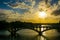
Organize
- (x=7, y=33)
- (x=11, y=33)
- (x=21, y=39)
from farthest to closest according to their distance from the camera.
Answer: (x=7, y=33), (x=11, y=33), (x=21, y=39)

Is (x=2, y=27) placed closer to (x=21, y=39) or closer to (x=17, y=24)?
(x=17, y=24)

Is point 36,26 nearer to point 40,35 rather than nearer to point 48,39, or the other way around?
point 40,35

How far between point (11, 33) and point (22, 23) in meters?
3.99

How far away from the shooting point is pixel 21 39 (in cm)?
4316

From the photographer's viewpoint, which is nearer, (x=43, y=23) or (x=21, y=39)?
(x=21, y=39)

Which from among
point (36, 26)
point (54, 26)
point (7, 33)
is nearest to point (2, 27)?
point (7, 33)

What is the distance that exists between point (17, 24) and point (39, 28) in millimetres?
4469

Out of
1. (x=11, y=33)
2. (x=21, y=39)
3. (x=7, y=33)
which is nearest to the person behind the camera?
(x=21, y=39)

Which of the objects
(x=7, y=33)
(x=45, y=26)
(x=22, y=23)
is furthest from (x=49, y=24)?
(x=7, y=33)

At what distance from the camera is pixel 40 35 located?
165 feet

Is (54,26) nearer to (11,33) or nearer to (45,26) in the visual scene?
(45,26)

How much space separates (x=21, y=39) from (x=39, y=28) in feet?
27.6

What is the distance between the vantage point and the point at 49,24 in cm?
5091

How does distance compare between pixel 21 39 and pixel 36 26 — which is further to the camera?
pixel 36 26
